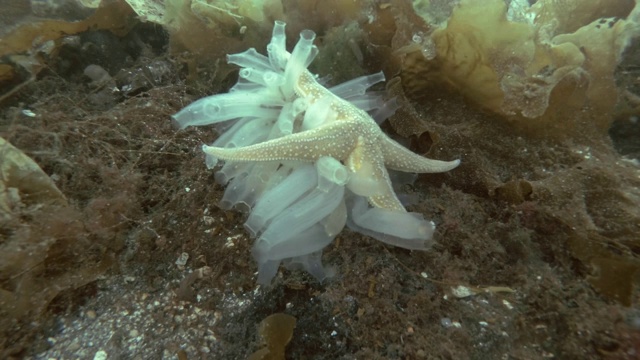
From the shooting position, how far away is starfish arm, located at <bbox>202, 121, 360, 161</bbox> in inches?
106

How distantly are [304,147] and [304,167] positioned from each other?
0.83 ft

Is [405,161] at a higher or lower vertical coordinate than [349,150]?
lower

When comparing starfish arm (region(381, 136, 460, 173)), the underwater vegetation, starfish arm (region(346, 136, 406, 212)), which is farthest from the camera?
starfish arm (region(381, 136, 460, 173))

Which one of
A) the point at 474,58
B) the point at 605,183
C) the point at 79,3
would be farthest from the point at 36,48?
the point at 605,183

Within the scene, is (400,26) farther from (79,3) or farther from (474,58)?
(79,3)

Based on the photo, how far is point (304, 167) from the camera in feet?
9.66

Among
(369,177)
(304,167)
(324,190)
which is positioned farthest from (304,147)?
(369,177)

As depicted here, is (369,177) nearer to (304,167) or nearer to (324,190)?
(324,190)

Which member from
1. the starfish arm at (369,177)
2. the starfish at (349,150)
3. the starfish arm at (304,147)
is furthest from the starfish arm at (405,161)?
the starfish arm at (304,147)

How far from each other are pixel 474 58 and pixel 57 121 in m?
3.88

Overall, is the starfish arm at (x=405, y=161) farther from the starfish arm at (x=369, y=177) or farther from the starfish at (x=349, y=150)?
the starfish arm at (x=369, y=177)

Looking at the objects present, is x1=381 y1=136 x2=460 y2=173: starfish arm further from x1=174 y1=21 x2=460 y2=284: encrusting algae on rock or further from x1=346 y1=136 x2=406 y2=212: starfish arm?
x1=346 y1=136 x2=406 y2=212: starfish arm

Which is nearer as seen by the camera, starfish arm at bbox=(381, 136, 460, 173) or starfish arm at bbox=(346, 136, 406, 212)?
starfish arm at bbox=(346, 136, 406, 212)

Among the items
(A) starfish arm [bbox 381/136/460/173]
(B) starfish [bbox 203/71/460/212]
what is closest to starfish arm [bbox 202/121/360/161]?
(B) starfish [bbox 203/71/460/212]
